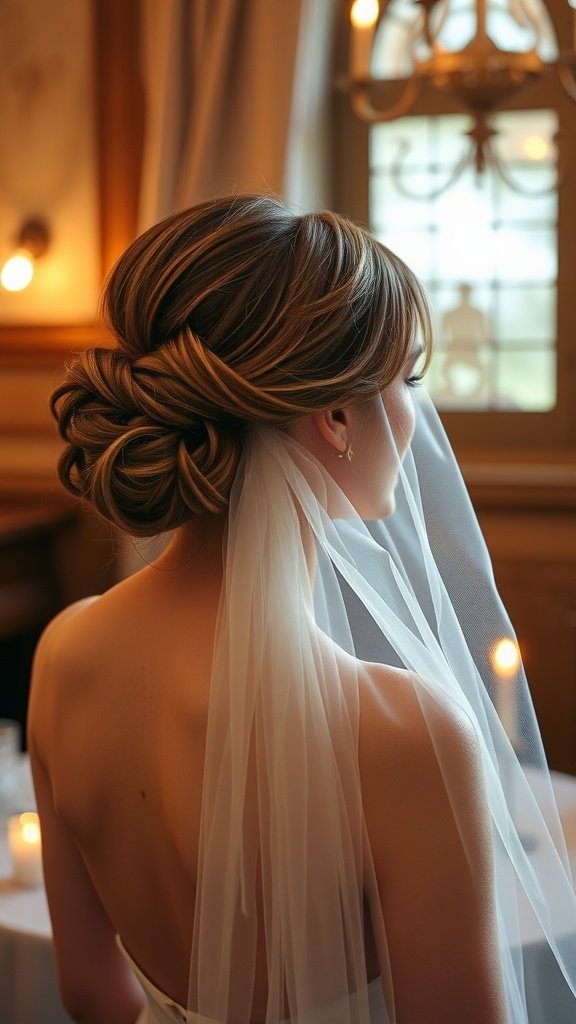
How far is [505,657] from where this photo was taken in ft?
3.63

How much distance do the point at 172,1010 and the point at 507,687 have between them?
43 cm

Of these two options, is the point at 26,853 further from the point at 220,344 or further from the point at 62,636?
the point at 220,344

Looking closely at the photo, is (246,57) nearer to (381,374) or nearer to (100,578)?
(100,578)

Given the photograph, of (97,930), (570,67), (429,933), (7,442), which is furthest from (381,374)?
(7,442)

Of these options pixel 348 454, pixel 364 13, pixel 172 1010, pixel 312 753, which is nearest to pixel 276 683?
pixel 312 753

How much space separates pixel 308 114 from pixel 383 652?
243 cm

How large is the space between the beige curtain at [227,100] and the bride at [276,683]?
2.03m

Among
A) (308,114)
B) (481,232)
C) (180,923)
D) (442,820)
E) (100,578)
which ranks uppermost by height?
(308,114)

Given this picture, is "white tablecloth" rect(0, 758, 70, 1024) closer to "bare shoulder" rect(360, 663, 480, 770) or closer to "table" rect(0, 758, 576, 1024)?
"table" rect(0, 758, 576, 1024)

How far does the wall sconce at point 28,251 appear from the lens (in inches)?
133

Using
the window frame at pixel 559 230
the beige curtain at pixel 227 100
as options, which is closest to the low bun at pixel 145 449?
the beige curtain at pixel 227 100

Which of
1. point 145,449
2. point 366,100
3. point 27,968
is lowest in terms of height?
point 27,968

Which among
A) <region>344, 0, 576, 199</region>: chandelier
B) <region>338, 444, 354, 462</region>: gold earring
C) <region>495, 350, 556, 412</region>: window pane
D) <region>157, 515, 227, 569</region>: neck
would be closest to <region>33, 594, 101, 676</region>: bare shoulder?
<region>157, 515, 227, 569</region>: neck

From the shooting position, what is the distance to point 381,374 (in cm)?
94
